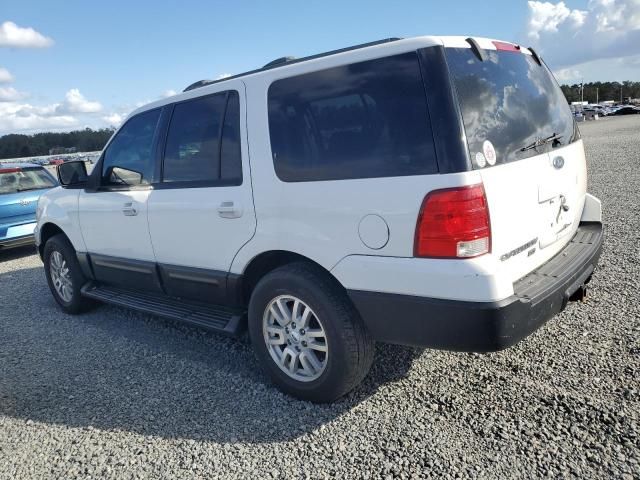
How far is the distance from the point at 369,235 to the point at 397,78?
2.66 feet

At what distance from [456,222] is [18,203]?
26.4 ft

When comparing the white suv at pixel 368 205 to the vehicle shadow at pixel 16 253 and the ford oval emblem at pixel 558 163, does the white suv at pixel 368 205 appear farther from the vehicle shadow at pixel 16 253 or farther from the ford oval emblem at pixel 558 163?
the vehicle shadow at pixel 16 253

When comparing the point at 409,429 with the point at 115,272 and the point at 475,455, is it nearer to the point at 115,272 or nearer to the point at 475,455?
the point at 475,455

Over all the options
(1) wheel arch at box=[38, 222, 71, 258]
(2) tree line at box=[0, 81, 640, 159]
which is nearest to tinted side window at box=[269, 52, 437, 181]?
(1) wheel arch at box=[38, 222, 71, 258]

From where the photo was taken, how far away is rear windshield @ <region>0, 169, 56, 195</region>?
329 inches

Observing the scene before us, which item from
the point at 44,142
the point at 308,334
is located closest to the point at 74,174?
the point at 308,334

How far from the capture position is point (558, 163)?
9.77 feet

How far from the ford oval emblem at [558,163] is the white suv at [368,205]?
0.04 metres

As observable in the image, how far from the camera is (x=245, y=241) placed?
3.21m

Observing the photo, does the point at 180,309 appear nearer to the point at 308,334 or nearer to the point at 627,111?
the point at 308,334

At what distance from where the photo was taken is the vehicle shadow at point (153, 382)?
2.97 meters

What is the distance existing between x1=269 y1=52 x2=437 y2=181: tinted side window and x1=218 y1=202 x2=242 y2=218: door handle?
1.31 ft

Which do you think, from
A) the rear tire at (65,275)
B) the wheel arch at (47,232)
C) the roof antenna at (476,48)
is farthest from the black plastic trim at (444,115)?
the wheel arch at (47,232)

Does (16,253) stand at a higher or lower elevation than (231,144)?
lower
